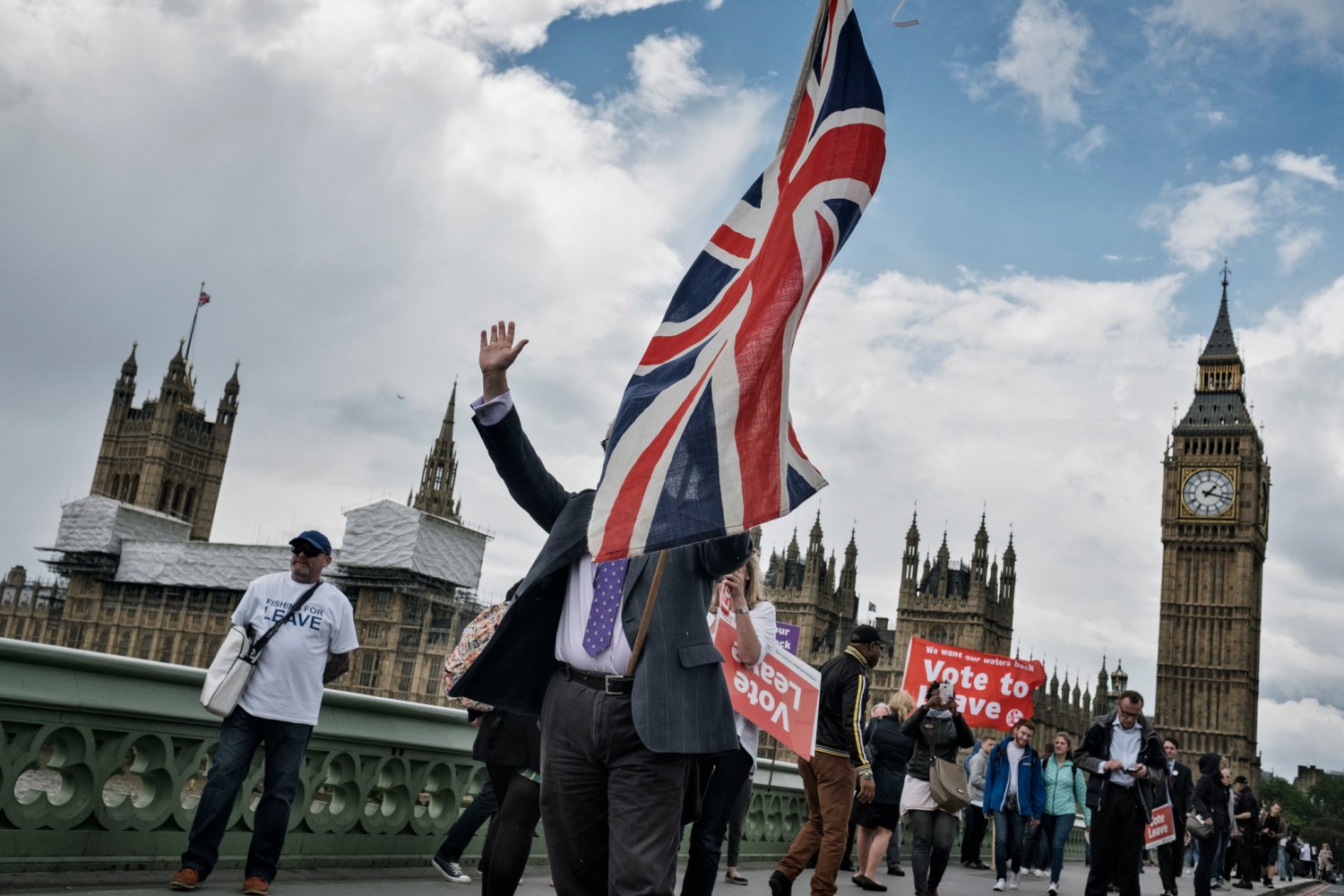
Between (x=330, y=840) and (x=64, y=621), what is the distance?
89240 mm

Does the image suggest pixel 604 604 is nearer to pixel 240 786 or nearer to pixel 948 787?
pixel 240 786

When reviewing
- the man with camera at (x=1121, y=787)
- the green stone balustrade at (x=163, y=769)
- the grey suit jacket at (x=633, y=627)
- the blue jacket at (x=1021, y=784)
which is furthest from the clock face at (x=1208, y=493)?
the grey suit jacket at (x=633, y=627)

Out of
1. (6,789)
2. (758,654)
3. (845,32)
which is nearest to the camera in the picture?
(845,32)

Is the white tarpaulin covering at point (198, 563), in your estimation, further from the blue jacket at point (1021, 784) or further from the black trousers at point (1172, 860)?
the black trousers at point (1172, 860)

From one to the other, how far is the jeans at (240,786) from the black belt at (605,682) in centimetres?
252

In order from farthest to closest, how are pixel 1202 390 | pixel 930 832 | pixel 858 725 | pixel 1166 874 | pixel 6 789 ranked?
pixel 1202 390 < pixel 1166 874 < pixel 930 832 < pixel 858 725 < pixel 6 789

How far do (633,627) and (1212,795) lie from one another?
10.8m


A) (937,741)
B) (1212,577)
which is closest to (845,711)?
(937,741)

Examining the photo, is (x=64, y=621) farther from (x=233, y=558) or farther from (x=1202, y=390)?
(x=1202, y=390)

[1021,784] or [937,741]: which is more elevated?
[937,741]

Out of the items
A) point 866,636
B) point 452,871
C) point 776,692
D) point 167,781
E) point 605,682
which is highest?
point 866,636

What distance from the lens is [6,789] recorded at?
15.3 ft

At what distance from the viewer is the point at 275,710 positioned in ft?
17.0

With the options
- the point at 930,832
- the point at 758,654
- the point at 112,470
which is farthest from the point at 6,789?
the point at 112,470
